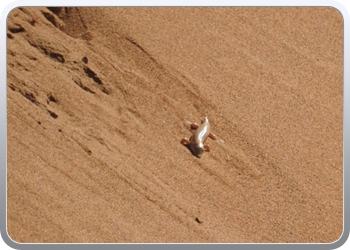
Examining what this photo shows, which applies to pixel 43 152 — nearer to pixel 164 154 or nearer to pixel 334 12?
pixel 164 154

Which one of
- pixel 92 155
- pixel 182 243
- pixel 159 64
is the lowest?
pixel 182 243

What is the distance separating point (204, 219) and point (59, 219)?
1.77 meters

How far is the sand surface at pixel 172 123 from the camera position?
22.8 feet

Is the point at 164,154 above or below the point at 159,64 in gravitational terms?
below

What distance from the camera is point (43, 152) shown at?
7160mm

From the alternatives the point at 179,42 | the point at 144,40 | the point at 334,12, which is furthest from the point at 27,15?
the point at 334,12

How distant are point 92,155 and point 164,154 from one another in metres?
0.98

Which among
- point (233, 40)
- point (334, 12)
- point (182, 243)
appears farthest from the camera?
point (334, 12)

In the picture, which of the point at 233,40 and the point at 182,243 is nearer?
the point at 182,243

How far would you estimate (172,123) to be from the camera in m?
8.08

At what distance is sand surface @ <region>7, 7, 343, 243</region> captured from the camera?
22.8 ft

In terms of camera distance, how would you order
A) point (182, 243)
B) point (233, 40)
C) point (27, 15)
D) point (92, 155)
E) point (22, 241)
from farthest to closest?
point (233, 40), point (27, 15), point (92, 155), point (182, 243), point (22, 241)

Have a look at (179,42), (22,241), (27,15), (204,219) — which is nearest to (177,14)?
(179,42)

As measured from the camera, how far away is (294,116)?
8.49 m
